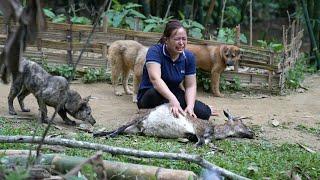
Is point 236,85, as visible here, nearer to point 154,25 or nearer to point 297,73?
point 297,73

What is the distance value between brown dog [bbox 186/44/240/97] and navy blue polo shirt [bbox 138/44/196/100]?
2770mm

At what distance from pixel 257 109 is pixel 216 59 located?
54.3 inches

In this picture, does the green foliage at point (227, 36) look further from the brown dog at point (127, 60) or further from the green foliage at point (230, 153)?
the green foliage at point (230, 153)

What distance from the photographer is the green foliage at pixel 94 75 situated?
371 inches

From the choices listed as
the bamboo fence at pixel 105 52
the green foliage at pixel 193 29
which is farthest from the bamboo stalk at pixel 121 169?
the green foliage at pixel 193 29

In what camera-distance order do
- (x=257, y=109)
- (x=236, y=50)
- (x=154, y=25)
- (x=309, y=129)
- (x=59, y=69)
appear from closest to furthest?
(x=309, y=129) → (x=257, y=109) → (x=236, y=50) → (x=59, y=69) → (x=154, y=25)

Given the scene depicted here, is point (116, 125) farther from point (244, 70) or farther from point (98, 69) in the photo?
point (244, 70)

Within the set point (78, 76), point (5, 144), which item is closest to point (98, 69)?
point (78, 76)

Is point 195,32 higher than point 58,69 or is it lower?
higher

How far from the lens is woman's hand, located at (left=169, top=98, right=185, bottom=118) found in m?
5.88

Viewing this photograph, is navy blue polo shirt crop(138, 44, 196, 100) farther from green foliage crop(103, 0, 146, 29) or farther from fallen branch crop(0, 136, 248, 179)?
green foliage crop(103, 0, 146, 29)

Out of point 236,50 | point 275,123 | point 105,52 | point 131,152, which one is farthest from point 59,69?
point 131,152

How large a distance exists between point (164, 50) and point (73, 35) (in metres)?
3.80

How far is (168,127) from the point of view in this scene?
5898mm
